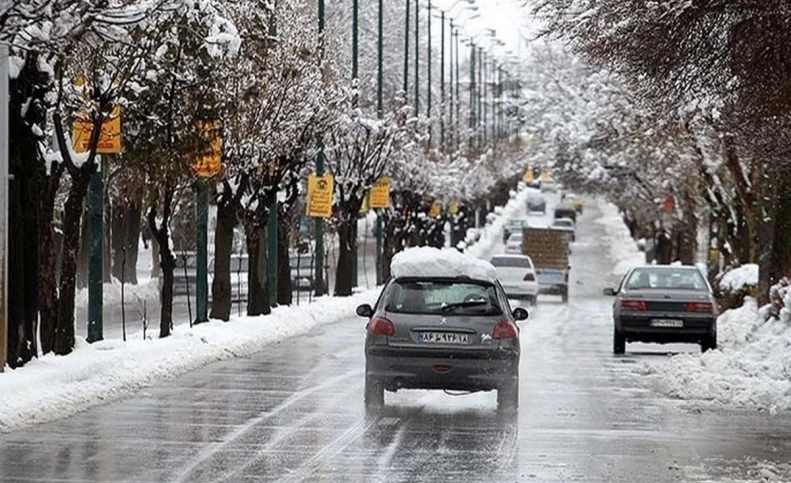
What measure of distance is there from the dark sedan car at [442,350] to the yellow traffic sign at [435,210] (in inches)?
2257

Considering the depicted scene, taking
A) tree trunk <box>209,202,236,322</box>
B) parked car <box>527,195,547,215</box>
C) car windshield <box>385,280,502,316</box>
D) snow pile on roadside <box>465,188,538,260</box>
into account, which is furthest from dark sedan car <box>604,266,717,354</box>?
parked car <box>527,195,547,215</box>

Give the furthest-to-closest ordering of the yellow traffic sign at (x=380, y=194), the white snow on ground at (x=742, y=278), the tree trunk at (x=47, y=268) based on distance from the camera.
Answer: the yellow traffic sign at (x=380, y=194) < the white snow on ground at (x=742, y=278) < the tree trunk at (x=47, y=268)

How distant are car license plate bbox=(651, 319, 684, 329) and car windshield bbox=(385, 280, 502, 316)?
414 inches

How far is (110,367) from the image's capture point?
68.9ft

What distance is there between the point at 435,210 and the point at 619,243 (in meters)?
44.1

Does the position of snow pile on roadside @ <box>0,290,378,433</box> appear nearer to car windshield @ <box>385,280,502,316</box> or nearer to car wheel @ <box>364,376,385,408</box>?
car wheel @ <box>364,376,385,408</box>

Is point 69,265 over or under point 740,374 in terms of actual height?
over

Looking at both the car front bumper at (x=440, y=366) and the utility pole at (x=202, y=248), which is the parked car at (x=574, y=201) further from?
the car front bumper at (x=440, y=366)

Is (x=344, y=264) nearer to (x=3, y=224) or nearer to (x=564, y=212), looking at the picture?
(x=3, y=224)

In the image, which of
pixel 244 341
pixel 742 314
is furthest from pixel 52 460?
pixel 742 314

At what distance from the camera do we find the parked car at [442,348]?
18.1 meters

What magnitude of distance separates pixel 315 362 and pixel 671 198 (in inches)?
1637

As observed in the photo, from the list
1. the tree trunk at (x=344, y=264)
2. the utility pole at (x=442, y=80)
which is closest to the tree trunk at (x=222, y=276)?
the tree trunk at (x=344, y=264)

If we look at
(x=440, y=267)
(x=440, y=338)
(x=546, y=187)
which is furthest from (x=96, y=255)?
(x=546, y=187)
